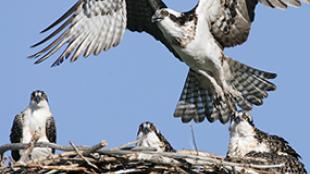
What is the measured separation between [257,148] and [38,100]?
10.7 feet

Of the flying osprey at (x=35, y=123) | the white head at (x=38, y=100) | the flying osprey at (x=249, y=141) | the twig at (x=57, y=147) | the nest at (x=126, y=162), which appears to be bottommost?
the nest at (x=126, y=162)

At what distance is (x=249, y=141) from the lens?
41.9 feet

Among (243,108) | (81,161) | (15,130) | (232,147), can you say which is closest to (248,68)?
(243,108)

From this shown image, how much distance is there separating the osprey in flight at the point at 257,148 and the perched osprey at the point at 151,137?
2.42 ft

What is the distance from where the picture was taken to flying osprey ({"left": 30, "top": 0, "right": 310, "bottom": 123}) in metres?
13.1

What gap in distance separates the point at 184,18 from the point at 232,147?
1.52 metres

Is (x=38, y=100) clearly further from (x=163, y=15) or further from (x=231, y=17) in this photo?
(x=231, y=17)

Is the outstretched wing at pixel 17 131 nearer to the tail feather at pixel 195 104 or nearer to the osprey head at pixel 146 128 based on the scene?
the osprey head at pixel 146 128

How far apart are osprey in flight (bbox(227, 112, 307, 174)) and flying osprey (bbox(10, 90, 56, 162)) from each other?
2.28 meters

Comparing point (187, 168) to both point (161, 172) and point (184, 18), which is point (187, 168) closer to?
point (161, 172)

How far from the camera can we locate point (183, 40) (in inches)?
516

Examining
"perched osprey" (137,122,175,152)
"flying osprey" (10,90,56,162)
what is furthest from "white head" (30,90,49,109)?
"perched osprey" (137,122,175,152)

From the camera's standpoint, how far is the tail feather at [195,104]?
14.2m

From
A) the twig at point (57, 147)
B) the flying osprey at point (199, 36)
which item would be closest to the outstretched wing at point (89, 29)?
the flying osprey at point (199, 36)
